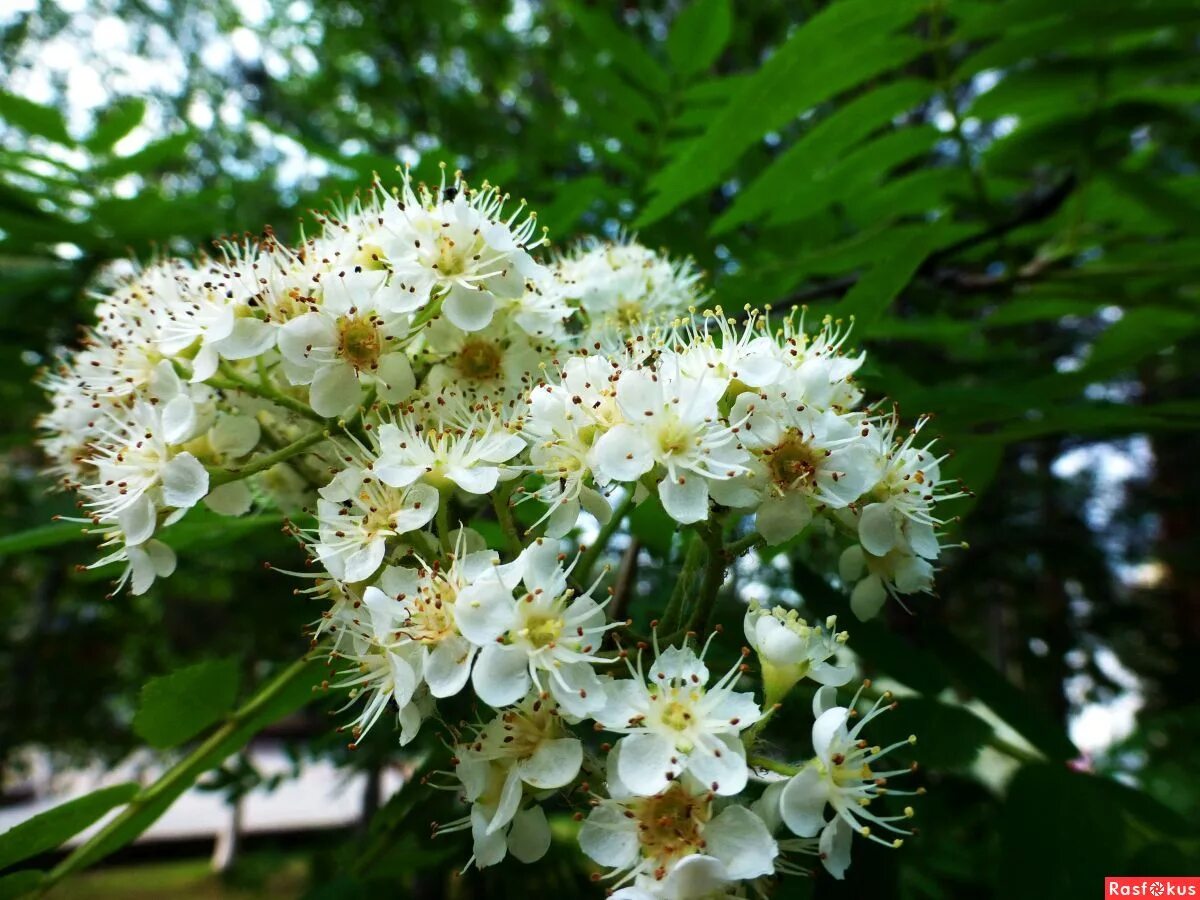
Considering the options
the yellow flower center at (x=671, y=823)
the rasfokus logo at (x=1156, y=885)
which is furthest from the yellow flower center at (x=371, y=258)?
the rasfokus logo at (x=1156, y=885)

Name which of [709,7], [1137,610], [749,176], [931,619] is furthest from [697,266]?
[1137,610]

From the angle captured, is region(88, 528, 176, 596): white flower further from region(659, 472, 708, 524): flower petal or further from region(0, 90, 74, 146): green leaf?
region(0, 90, 74, 146): green leaf

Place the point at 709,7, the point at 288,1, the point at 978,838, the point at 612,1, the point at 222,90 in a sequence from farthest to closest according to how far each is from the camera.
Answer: the point at 222,90, the point at 288,1, the point at 612,1, the point at 978,838, the point at 709,7

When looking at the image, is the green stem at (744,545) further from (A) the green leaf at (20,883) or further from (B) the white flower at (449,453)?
(A) the green leaf at (20,883)

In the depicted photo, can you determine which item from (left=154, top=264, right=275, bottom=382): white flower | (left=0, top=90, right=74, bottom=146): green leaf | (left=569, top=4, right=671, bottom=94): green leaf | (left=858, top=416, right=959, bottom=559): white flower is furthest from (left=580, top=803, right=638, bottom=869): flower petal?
→ (left=0, top=90, right=74, bottom=146): green leaf

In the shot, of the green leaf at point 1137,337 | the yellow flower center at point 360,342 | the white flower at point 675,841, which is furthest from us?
the green leaf at point 1137,337

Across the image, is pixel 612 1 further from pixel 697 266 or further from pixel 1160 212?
pixel 1160 212

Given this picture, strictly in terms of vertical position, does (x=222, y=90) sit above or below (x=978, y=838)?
above
